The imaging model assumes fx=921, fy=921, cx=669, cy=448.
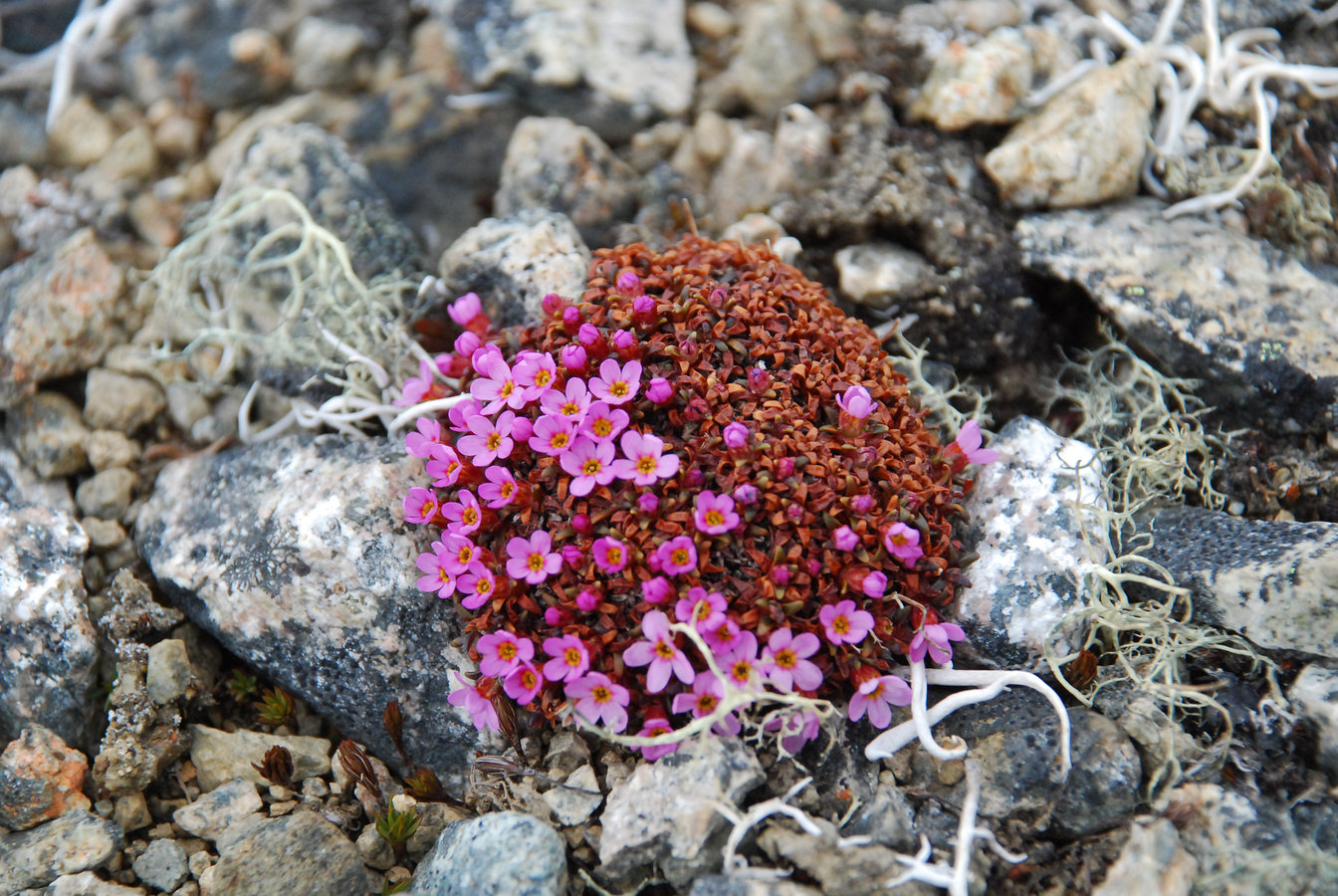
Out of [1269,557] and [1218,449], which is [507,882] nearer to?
[1269,557]

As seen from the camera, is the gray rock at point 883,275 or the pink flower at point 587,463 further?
the gray rock at point 883,275

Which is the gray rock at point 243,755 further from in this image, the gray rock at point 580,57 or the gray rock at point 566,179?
the gray rock at point 580,57

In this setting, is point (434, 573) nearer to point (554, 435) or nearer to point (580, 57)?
point (554, 435)

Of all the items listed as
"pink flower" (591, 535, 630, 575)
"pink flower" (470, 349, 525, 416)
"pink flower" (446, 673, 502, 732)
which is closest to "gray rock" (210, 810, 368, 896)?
"pink flower" (446, 673, 502, 732)

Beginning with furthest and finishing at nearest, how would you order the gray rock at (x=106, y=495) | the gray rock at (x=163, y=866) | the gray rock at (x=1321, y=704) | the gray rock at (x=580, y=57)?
the gray rock at (x=580, y=57), the gray rock at (x=106, y=495), the gray rock at (x=163, y=866), the gray rock at (x=1321, y=704)

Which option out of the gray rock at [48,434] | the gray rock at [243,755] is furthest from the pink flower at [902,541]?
the gray rock at [48,434]

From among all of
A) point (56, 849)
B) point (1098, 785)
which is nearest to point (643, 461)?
point (1098, 785)

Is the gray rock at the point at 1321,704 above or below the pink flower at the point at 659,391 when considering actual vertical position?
below
